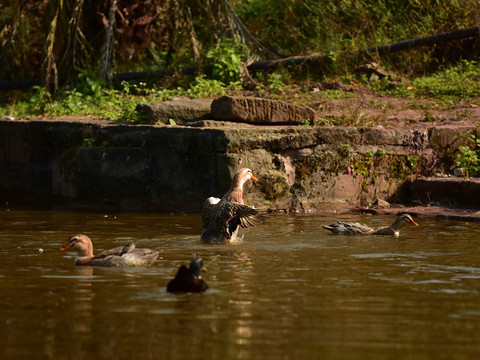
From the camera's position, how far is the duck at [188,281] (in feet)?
20.9

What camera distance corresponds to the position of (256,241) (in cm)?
975

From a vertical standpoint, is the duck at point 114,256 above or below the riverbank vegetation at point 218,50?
below

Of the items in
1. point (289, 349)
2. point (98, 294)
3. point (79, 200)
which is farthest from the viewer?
point (79, 200)

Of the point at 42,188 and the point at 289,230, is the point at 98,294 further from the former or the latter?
the point at 42,188

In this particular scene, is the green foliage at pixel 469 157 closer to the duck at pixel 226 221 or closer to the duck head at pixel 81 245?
the duck at pixel 226 221

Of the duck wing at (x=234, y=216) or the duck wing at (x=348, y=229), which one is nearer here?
the duck wing at (x=234, y=216)

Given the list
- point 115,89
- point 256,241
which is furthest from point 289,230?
point 115,89

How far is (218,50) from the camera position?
1714 centimetres

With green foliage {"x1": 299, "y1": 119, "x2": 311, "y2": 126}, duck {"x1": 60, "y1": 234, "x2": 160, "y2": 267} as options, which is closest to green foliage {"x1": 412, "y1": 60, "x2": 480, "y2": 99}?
green foliage {"x1": 299, "y1": 119, "x2": 311, "y2": 126}

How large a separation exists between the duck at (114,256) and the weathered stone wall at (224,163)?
159 inches

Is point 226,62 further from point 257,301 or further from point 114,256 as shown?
point 257,301

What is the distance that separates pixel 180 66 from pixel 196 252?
32.3ft

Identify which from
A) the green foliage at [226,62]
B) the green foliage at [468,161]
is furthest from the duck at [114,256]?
the green foliage at [226,62]

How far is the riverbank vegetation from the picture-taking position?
1636 centimetres
